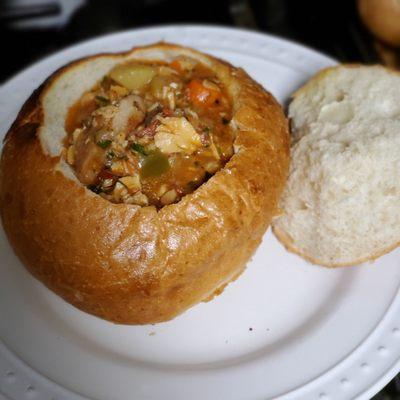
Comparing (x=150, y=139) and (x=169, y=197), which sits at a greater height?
(x=150, y=139)

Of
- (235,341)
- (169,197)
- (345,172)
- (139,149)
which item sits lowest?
(235,341)

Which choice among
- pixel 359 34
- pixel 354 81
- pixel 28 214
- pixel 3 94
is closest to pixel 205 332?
pixel 28 214

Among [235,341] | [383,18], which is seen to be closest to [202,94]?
[235,341]

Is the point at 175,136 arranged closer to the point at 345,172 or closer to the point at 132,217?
the point at 132,217

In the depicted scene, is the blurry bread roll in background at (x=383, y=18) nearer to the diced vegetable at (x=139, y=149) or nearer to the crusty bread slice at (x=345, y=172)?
the crusty bread slice at (x=345, y=172)

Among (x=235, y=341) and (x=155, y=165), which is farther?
(x=235, y=341)

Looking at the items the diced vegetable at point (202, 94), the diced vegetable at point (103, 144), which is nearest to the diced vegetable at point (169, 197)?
the diced vegetable at point (103, 144)
